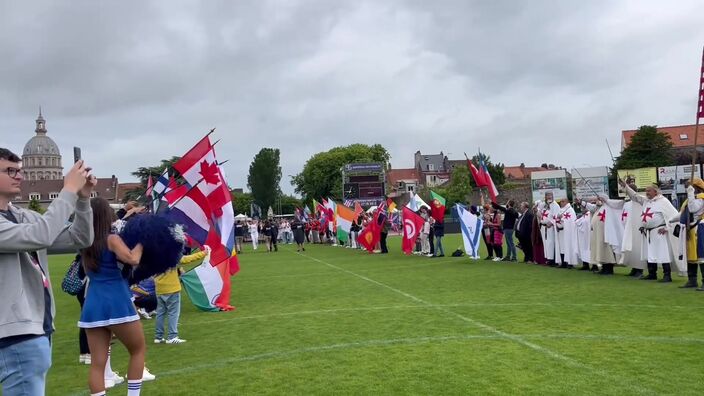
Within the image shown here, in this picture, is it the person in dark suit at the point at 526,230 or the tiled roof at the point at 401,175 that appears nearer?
the person in dark suit at the point at 526,230

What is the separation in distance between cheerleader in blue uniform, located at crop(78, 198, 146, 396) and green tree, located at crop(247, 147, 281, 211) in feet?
367

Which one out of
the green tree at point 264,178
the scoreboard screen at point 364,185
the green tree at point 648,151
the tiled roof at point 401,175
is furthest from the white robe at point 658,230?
the tiled roof at point 401,175

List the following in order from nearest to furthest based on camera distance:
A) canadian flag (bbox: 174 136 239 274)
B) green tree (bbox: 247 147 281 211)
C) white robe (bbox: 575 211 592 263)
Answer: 1. canadian flag (bbox: 174 136 239 274)
2. white robe (bbox: 575 211 592 263)
3. green tree (bbox: 247 147 281 211)

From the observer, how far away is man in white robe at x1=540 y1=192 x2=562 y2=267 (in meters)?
18.6

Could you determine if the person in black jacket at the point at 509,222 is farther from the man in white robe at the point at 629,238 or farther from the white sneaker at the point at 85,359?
the white sneaker at the point at 85,359

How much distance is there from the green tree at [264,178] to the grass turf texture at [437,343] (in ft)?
338

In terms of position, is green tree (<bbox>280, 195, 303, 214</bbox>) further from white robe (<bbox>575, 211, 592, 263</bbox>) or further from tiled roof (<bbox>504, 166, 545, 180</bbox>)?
white robe (<bbox>575, 211, 592, 263</bbox>)

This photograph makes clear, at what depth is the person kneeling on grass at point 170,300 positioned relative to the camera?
29.8 ft

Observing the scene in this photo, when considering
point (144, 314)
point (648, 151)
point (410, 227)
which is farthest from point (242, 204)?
point (144, 314)

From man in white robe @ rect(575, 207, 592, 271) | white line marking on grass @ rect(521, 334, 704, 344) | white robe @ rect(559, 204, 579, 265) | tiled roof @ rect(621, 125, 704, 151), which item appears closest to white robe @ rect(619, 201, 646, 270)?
man in white robe @ rect(575, 207, 592, 271)

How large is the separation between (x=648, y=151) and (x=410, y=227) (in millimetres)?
65110

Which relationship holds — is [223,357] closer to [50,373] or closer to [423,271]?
[50,373]

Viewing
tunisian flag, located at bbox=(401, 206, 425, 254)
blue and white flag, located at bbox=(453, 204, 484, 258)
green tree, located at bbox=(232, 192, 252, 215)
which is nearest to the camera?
blue and white flag, located at bbox=(453, 204, 484, 258)

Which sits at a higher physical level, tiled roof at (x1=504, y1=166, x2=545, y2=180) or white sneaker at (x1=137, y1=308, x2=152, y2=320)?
tiled roof at (x1=504, y1=166, x2=545, y2=180)
